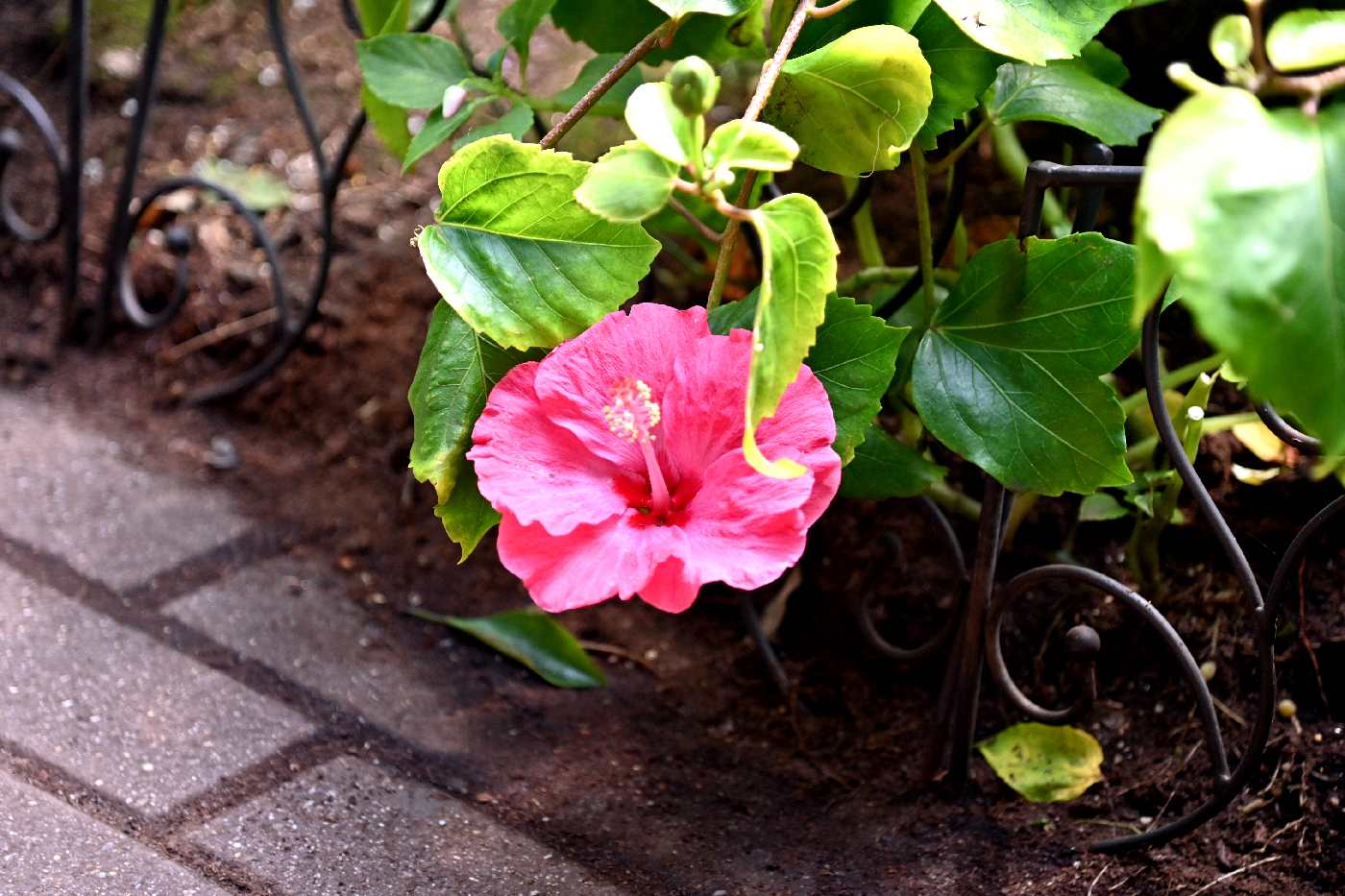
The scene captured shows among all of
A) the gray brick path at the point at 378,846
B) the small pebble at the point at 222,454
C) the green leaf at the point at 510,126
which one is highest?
the green leaf at the point at 510,126

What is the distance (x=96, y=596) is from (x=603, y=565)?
632mm

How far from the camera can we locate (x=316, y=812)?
68 centimetres

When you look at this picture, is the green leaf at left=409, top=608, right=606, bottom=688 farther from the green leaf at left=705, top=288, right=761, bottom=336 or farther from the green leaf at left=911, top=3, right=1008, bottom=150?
the green leaf at left=911, top=3, right=1008, bottom=150

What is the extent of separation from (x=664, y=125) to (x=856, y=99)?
154 mm

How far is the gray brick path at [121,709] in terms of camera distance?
2.29 ft

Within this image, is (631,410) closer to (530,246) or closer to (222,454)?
(530,246)

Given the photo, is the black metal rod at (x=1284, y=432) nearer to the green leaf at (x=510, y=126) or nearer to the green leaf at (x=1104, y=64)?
the green leaf at (x=1104, y=64)

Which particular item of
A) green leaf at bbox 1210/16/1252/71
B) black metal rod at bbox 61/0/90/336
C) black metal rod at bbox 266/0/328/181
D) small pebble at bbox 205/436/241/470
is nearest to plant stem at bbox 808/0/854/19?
green leaf at bbox 1210/16/1252/71

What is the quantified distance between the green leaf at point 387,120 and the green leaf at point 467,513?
1.23 feet

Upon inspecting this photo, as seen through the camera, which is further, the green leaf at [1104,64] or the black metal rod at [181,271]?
the black metal rod at [181,271]

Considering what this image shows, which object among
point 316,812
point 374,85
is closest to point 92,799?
point 316,812

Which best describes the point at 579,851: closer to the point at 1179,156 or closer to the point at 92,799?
the point at 92,799

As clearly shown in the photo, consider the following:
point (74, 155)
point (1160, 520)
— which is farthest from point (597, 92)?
point (74, 155)

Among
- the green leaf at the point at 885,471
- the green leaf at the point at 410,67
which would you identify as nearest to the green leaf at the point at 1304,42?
the green leaf at the point at 885,471
